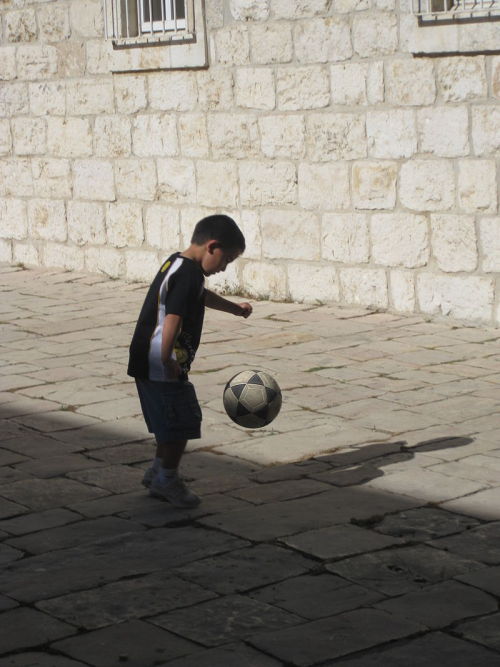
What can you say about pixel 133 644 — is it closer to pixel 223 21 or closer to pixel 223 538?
pixel 223 538

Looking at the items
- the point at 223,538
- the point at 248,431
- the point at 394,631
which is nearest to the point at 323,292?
the point at 248,431

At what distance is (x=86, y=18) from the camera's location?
1196 cm

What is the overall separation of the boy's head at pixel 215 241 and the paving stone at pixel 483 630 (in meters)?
2.02

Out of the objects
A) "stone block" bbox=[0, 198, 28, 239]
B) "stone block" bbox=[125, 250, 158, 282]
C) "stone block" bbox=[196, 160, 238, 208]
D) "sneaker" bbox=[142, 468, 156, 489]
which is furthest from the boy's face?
"stone block" bbox=[0, 198, 28, 239]

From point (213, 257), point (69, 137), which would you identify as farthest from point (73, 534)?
point (69, 137)

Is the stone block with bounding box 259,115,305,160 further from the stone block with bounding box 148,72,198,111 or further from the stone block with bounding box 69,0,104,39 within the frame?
the stone block with bounding box 69,0,104,39

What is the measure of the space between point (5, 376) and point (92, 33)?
499 cm

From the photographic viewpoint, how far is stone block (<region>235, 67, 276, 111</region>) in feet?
34.0

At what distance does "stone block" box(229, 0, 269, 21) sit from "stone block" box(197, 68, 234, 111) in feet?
1.55

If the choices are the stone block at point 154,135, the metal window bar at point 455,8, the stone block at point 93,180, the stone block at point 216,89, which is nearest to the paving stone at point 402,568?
the metal window bar at point 455,8

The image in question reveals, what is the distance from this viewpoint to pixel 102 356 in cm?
855

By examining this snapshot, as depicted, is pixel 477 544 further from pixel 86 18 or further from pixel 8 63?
pixel 8 63

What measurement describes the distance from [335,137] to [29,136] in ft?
13.3

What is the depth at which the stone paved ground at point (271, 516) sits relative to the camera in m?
3.87
